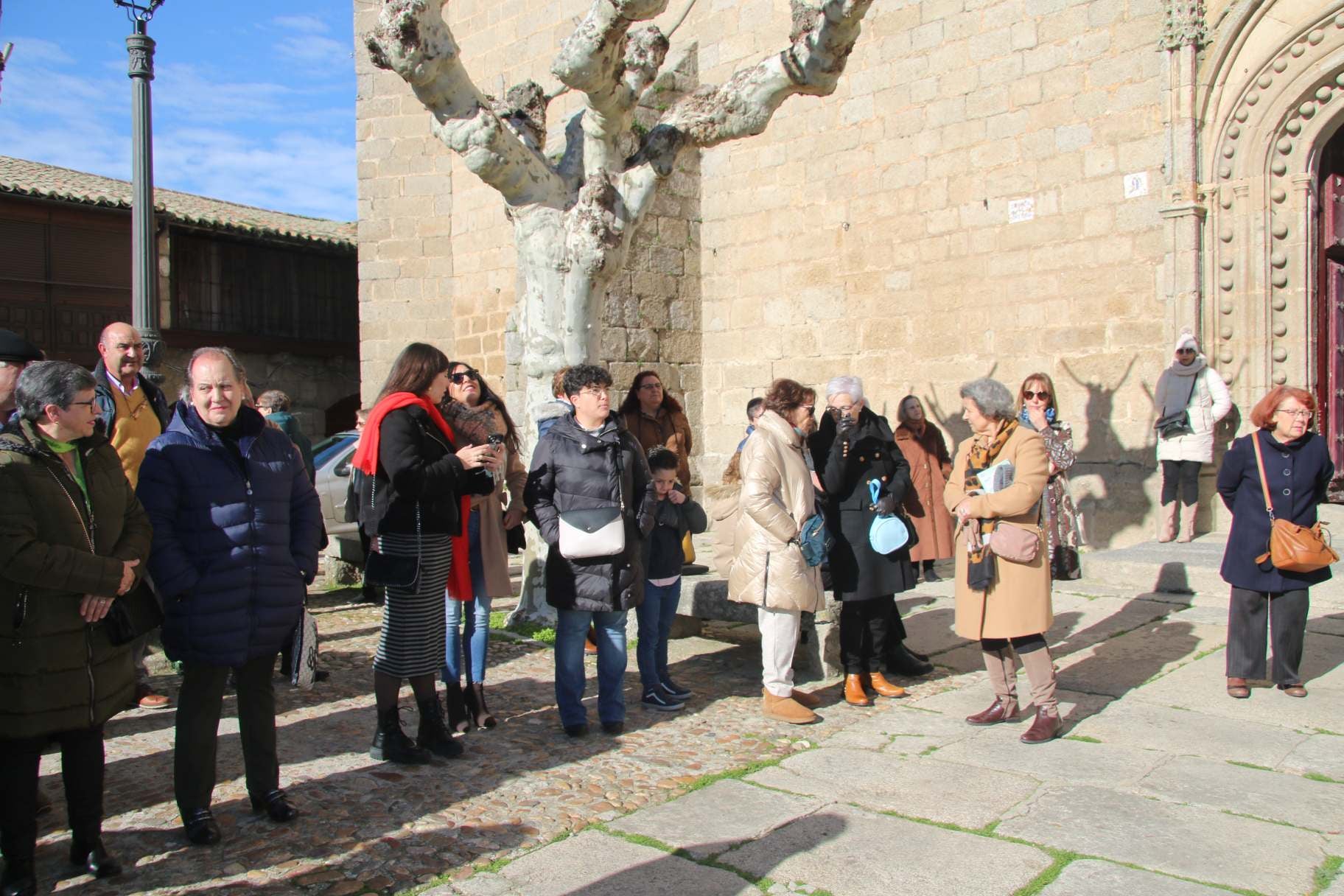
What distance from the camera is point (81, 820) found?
3.19 meters

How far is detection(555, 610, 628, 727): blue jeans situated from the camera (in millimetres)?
4609

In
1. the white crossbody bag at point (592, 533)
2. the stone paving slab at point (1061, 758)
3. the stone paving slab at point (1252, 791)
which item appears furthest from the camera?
the white crossbody bag at point (592, 533)

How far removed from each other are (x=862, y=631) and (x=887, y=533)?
506mm

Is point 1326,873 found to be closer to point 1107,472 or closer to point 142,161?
point 1107,472

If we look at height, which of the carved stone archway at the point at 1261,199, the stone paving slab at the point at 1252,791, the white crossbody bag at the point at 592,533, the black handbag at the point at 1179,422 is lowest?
the stone paving slab at the point at 1252,791

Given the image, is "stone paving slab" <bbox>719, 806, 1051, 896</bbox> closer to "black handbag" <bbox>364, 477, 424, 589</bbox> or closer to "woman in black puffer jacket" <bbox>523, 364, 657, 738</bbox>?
"woman in black puffer jacket" <bbox>523, 364, 657, 738</bbox>

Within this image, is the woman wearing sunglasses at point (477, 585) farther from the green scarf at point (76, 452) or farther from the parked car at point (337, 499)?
the parked car at point (337, 499)

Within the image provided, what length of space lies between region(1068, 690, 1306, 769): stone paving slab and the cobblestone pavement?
0.5 inches

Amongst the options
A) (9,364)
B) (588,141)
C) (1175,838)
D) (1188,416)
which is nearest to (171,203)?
(588,141)

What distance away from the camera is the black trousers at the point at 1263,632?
4.94 metres

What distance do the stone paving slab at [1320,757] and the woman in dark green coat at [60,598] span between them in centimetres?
418

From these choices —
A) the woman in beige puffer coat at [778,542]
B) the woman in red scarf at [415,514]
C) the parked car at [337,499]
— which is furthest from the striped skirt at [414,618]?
the parked car at [337,499]

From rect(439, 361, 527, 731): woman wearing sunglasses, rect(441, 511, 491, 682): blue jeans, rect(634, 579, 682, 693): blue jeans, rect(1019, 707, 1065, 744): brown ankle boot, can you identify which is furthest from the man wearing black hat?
rect(1019, 707, 1065, 744): brown ankle boot

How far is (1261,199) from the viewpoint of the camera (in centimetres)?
802
